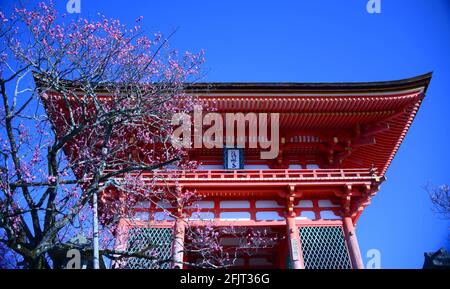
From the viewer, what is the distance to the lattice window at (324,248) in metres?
12.4

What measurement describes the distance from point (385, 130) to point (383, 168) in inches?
106

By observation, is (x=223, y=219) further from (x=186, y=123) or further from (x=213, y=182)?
(x=186, y=123)

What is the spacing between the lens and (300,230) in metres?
13.1

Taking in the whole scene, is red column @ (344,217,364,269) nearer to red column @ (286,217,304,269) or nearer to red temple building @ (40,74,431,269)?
red temple building @ (40,74,431,269)

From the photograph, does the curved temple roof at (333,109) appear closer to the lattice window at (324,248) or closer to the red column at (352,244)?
the red column at (352,244)

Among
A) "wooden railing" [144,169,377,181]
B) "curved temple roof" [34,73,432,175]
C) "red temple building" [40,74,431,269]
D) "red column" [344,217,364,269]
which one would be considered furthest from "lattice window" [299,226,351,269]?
"curved temple roof" [34,73,432,175]

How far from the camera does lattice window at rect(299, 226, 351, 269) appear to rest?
488 inches

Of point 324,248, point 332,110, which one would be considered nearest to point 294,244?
point 324,248

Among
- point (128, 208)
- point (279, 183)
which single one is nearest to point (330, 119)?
point (279, 183)

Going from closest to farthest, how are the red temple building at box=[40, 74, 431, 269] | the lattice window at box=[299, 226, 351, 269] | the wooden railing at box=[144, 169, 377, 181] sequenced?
the lattice window at box=[299, 226, 351, 269], the red temple building at box=[40, 74, 431, 269], the wooden railing at box=[144, 169, 377, 181]

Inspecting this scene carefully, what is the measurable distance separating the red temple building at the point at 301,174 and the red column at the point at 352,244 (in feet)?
0.10

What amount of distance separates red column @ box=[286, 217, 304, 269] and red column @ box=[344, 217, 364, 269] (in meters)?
1.61
